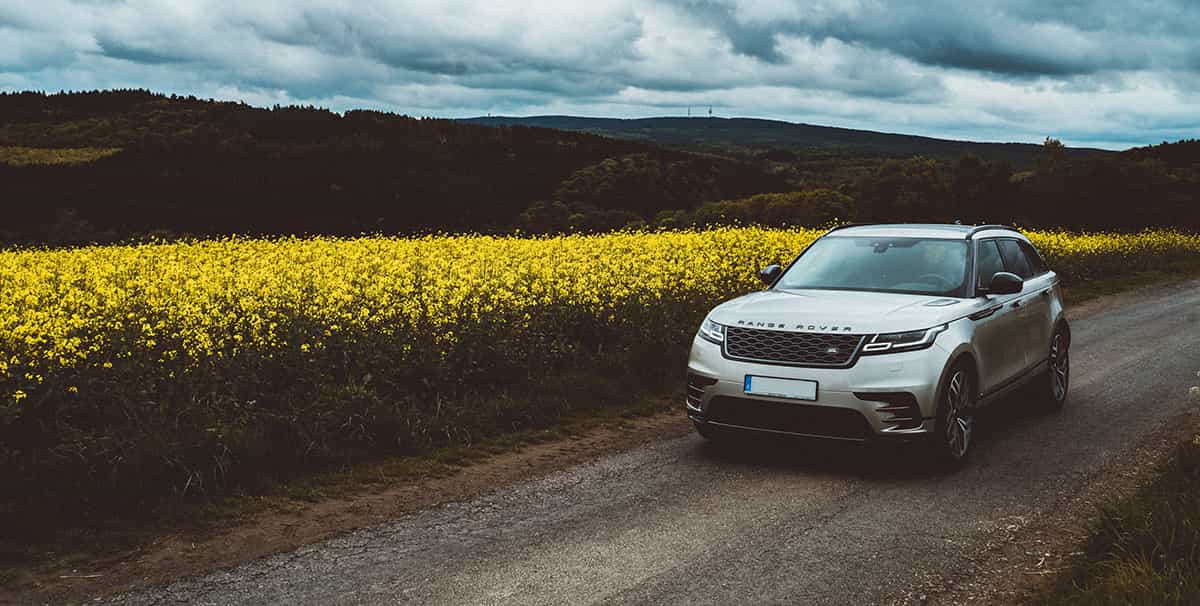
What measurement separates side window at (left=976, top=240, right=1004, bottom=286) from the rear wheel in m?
1.29

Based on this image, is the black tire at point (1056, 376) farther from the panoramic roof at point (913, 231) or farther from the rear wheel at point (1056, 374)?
the panoramic roof at point (913, 231)

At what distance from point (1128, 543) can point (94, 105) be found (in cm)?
8393

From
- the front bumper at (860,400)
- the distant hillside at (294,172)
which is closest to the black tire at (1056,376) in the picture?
the front bumper at (860,400)

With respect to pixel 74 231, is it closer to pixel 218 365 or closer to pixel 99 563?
pixel 218 365

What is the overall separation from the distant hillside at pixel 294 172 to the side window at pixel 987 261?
17.4 metres

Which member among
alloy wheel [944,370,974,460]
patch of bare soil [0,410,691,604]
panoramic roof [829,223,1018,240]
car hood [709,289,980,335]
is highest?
panoramic roof [829,223,1018,240]

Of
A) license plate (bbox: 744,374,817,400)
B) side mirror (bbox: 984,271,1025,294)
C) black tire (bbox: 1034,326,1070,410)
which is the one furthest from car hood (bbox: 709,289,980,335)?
black tire (bbox: 1034,326,1070,410)

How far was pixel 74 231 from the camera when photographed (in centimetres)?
2664

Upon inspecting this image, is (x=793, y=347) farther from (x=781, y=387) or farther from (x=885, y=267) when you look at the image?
(x=885, y=267)

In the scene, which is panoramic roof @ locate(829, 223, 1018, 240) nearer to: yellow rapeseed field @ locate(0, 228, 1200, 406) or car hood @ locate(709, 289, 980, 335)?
car hood @ locate(709, 289, 980, 335)

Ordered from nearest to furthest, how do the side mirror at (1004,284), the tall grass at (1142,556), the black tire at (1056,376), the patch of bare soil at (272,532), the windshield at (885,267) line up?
the tall grass at (1142,556)
the patch of bare soil at (272,532)
the side mirror at (1004,284)
the windshield at (885,267)
the black tire at (1056,376)

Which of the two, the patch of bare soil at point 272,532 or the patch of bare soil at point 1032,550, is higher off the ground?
the patch of bare soil at point 1032,550

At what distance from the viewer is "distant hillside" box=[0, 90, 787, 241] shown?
1474 inches

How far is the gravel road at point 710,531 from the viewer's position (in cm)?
496
